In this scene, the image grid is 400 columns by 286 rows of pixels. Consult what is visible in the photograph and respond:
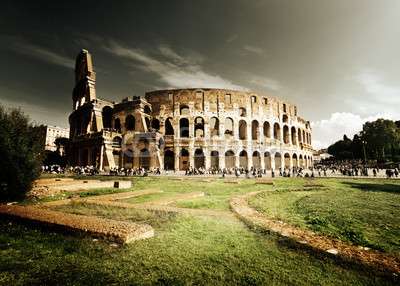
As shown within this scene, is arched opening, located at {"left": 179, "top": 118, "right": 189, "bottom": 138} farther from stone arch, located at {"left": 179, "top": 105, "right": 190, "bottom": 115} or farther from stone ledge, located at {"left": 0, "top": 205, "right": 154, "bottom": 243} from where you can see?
stone ledge, located at {"left": 0, "top": 205, "right": 154, "bottom": 243}

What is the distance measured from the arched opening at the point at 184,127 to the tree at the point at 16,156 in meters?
24.0

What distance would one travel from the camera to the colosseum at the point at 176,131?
26.6 meters

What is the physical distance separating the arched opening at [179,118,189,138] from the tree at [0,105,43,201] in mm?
23968

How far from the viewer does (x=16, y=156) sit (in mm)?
6262

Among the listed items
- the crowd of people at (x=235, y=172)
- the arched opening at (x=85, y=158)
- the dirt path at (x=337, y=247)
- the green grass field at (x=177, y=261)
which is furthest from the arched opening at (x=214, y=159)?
the green grass field at (x=177, y=261)

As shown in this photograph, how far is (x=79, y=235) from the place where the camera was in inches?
123

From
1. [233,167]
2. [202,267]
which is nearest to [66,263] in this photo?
[202,267]

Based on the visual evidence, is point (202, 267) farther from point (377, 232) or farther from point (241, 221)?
point (377, 232)

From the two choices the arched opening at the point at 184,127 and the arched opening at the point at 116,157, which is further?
the arched opening at the point at 184,127

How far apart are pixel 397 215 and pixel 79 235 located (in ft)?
25.5

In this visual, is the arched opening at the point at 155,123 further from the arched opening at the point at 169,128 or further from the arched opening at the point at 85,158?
the arched opening at the point at 85,158

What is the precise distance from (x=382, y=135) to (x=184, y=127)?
168 feet

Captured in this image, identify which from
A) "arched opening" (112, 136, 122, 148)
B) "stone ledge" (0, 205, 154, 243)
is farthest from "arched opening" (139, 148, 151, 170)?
"stone ledge" (0, 205, 154, 243)

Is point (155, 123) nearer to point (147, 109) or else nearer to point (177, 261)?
point (147, 109)
